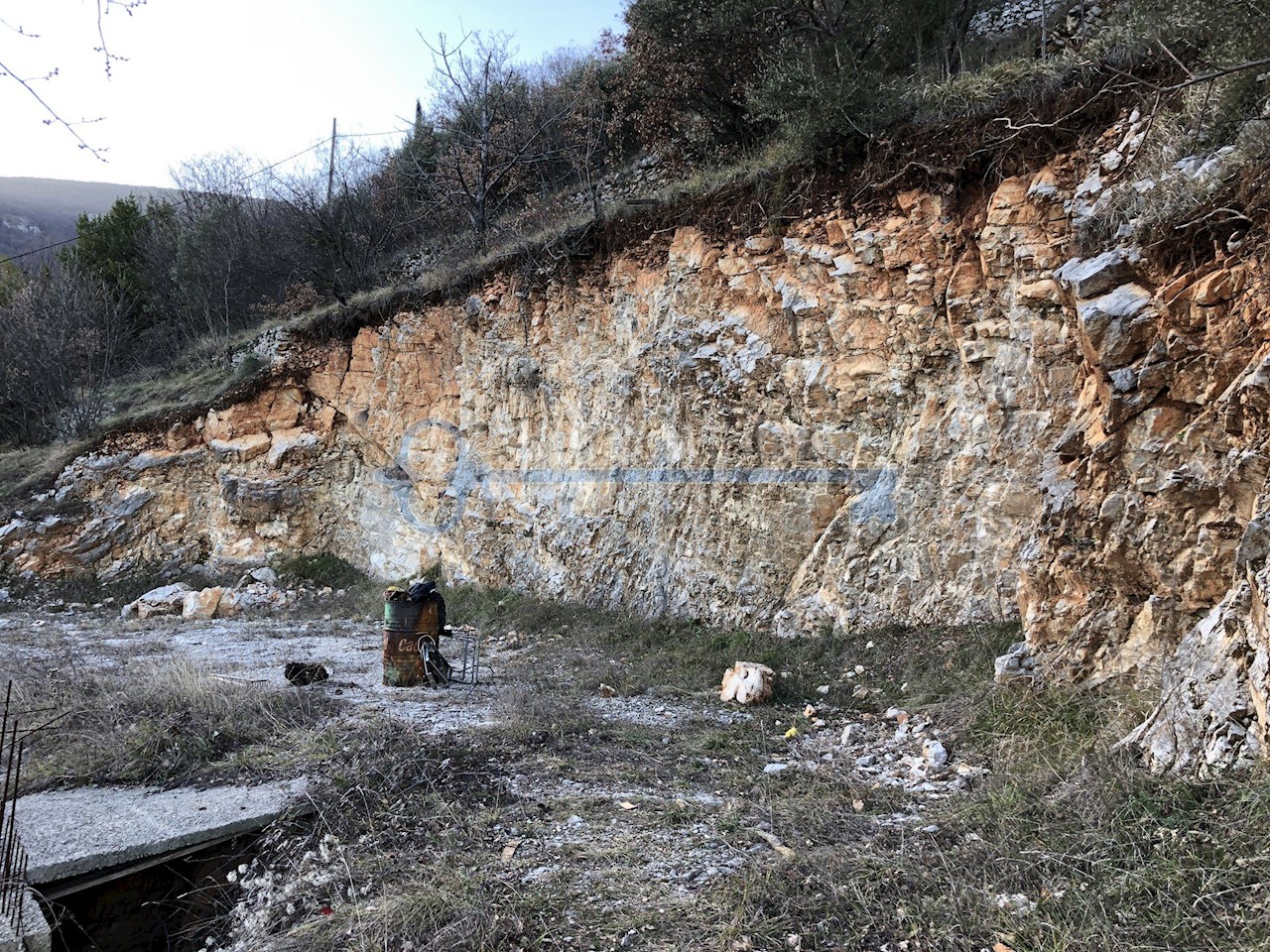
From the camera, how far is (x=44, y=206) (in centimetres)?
6775

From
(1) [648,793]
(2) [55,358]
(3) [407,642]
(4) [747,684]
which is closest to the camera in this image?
(1) [648,793]

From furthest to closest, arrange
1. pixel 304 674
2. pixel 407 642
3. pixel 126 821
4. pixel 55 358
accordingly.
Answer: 1. pixel 55 358
2. pixel 407 642
3. pixel 304 674
4. pixel 126 821

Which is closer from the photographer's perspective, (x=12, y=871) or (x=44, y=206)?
(x=12, y=871)

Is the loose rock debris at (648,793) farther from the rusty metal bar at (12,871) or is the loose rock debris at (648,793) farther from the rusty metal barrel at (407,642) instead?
the rusty metal bar at (12,871)

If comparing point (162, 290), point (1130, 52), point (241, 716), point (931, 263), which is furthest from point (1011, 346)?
point (162, 290)

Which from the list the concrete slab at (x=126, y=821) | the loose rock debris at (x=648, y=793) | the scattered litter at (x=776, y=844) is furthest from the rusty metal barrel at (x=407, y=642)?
the scattered litter at (x=776, y=844)

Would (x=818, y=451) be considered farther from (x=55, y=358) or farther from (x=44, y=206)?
(x=44, y=206)

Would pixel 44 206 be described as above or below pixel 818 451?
above

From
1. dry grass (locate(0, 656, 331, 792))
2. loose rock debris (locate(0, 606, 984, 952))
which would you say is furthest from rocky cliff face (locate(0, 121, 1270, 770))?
dry grass (locate(0, 656, 331, 792))

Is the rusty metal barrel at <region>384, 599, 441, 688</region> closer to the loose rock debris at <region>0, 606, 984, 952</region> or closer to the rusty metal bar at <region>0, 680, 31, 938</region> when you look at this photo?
the loose rock debris at <region>0, 606, 984, 952</region>

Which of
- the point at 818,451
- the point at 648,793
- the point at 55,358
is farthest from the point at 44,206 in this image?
the point at 648,793

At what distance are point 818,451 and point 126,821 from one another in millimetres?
6966

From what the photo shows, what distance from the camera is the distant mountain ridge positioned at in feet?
159

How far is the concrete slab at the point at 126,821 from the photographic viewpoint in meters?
4.23
